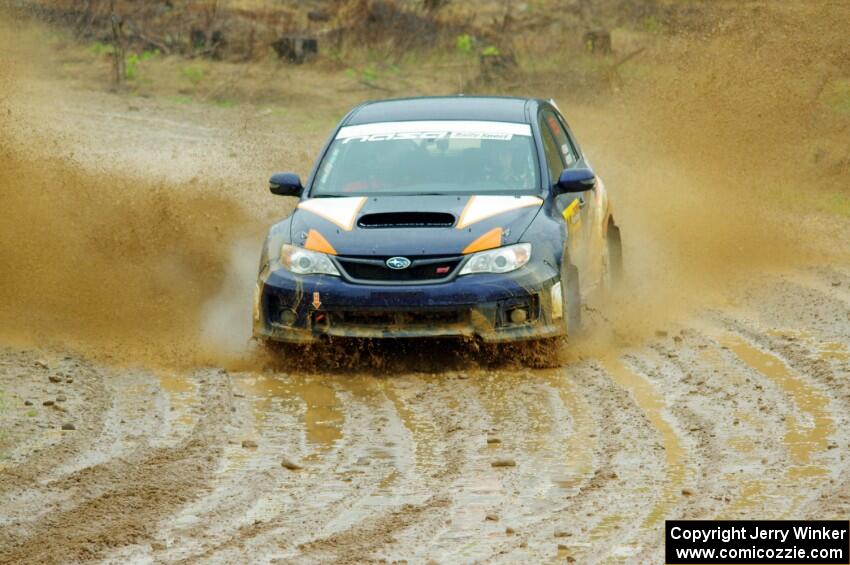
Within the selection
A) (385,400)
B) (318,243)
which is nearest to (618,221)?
(318,243)

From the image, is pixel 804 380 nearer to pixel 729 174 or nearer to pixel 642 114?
pixel 729 174

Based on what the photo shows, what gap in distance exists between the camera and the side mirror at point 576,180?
32.6ft

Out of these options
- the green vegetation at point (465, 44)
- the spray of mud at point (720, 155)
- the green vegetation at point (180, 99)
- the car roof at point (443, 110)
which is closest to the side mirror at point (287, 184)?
the car roof at point (443, 110)

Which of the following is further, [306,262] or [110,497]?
[306,262]

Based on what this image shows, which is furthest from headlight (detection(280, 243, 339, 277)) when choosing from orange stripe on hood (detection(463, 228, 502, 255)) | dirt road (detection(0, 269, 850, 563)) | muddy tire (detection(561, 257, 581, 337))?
muddy tire (detection(561, 257, 581, 337))

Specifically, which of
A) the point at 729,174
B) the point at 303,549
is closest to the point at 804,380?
the point at 303,549

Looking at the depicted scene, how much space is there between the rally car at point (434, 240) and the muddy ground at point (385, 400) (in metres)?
0.28

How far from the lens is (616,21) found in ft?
83.9

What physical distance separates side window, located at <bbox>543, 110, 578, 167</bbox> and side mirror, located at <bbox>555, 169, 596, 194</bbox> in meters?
1.02

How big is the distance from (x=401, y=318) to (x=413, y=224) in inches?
24.6

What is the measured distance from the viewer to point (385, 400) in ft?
28.1

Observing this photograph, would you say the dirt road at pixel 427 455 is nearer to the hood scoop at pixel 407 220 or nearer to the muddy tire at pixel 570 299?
the muddy tire at pixel 570 299

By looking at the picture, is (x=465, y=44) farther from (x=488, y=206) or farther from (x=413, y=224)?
(x=413, y=224)

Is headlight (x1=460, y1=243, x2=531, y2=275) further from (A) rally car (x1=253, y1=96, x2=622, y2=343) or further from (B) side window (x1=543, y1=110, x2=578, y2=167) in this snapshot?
(B) side window (x1=543, y1=110, x2=578, y2=167)
